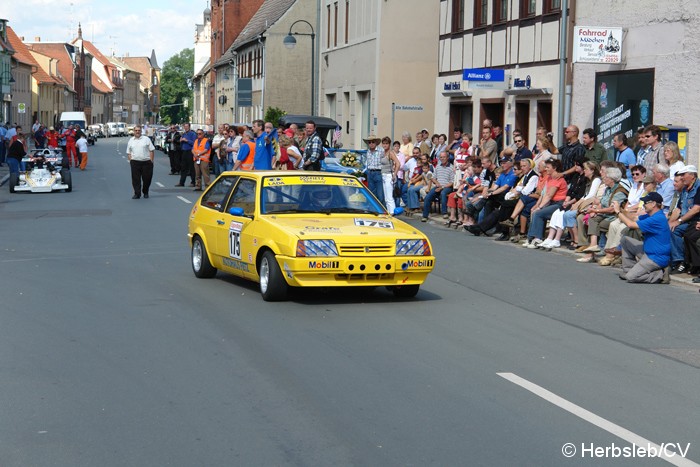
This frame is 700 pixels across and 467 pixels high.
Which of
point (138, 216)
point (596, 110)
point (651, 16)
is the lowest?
point (138, 216)

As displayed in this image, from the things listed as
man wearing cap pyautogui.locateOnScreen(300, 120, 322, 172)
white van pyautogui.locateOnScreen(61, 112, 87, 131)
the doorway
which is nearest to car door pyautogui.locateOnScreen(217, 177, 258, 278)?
man wearing cap pyautogui.locateOnScreen(300, 120, 322, 172)

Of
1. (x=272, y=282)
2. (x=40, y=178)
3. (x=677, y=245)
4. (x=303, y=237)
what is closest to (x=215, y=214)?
(x=272, y=282)

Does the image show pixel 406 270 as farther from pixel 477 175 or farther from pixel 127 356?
pixel 477 175

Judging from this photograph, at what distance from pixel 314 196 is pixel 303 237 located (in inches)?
57.5

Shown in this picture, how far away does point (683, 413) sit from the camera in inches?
287

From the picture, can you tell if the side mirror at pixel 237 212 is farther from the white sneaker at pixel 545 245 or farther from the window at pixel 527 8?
the window at pixel 527 8

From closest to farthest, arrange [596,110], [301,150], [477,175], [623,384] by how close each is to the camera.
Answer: [623,384], [477,175], [301,150], [596,110]

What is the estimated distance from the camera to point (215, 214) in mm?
13711

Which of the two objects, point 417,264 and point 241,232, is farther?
point 241,232

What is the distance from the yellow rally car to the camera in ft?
38.0

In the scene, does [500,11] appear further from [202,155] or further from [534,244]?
[534,244]

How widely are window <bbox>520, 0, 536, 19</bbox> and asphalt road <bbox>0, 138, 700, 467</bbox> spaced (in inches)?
602

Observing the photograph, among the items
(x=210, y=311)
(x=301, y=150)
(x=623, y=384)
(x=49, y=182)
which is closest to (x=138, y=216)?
(x=301, y=150)

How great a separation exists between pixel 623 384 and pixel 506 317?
322 cm
